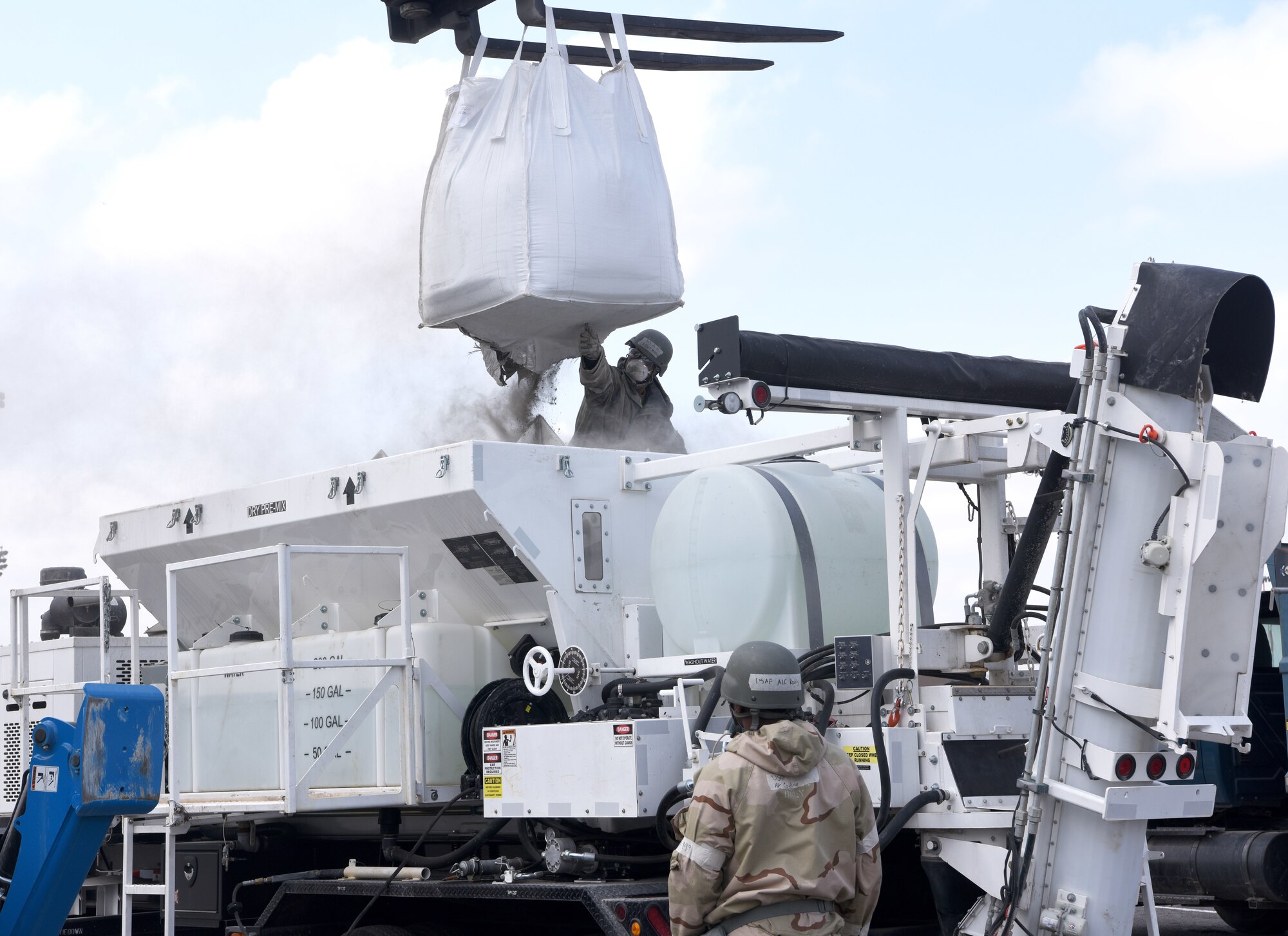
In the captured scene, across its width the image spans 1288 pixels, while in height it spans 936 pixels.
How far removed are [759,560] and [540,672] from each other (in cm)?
115

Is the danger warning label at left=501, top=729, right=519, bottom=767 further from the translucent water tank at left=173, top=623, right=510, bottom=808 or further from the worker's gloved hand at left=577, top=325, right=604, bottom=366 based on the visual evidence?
the worker's gloved hand at left=577, top=325, right=604, bottom=366

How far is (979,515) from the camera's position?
7102mm

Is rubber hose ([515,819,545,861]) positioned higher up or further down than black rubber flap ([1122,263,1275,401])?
further down

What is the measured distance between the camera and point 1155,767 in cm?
538

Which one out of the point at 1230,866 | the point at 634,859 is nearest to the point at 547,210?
the point at 634,859

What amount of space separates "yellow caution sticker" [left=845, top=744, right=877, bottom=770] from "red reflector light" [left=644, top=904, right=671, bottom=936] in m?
0.90

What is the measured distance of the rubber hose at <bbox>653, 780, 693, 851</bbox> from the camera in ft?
19.7

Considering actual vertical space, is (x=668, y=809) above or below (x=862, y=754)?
below

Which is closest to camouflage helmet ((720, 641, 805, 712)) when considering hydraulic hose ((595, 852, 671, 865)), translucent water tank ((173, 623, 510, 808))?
hydraulic hose ((595, 852, 671, 865))

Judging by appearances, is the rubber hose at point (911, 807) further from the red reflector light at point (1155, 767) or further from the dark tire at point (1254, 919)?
the dark tire at point (1254, 919)

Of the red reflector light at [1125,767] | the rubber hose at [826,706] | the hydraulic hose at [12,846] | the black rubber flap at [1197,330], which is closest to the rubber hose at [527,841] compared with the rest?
the rubber hose at [826,706]

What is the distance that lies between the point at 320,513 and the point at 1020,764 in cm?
376

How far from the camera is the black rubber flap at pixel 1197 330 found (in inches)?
213

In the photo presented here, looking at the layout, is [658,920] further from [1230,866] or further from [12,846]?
[1230,866]
